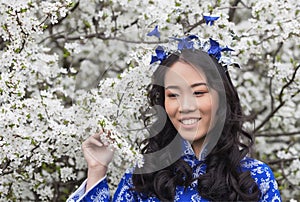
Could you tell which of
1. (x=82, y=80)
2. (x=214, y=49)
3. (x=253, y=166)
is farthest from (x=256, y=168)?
(x=82, y=80)

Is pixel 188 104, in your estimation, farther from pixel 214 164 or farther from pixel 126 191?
pixel 126 191

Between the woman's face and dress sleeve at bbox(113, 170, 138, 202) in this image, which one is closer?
the woman's face

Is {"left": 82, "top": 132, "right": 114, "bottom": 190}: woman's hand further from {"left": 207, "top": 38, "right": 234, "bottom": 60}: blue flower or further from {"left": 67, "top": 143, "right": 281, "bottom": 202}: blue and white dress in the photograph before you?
{"left": 207, "top": 38, "right": 234, "bottom": 60}: blue flower

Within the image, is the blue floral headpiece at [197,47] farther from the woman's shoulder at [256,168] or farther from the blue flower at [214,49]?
the woman's shoulder at [256,168]

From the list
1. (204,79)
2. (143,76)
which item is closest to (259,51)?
(143,76)

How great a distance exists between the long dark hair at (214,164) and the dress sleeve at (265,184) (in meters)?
0.03

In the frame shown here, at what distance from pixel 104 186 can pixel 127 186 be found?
0.33 feet

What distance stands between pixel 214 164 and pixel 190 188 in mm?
120

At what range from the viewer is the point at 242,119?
7.65 feet

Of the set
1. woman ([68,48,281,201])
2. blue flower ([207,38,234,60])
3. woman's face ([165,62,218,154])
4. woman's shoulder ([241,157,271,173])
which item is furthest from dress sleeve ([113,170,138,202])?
blue flower ([207,38,234,60])

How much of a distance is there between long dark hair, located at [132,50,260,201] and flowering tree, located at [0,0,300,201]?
5.3 inches

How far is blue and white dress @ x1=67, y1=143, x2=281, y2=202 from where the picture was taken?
2.23 metres

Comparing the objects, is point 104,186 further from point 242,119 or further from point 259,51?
point 259,51

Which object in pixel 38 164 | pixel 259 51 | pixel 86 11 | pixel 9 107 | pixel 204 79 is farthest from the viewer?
pixel 86 11
